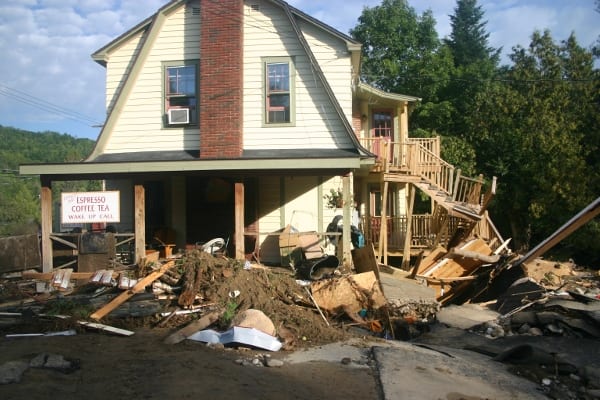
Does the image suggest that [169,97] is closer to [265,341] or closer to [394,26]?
[265,341]

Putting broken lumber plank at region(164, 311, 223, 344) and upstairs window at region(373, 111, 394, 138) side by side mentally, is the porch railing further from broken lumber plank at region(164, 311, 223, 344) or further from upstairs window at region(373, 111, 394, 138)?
broken lumber plank at region(164, 311, 223, 344)

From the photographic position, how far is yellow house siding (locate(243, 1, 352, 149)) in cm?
1324

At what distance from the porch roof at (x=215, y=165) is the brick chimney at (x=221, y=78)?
59 cm

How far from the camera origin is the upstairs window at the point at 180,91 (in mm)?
13445

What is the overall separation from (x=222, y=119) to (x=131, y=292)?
520cm

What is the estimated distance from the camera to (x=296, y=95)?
13.4 meters

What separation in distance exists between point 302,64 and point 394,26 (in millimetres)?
25519

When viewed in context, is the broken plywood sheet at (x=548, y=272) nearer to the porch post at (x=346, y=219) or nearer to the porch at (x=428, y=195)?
the porch at (x=428, y=195)

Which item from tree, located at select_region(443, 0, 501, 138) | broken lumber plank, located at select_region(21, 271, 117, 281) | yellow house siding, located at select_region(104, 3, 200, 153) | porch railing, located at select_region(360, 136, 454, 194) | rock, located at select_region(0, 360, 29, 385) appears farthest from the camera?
tree, located at select_region(443, 0, 501, 138)

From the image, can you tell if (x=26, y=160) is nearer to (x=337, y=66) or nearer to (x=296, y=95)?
(x=296, y=95)

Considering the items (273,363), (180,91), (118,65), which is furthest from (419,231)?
(273,363)

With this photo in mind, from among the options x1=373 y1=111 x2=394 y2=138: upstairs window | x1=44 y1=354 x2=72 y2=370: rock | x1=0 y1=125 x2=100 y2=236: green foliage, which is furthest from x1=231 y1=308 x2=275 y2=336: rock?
x1=0 y1=125 x2=100 y2=236: green foliage

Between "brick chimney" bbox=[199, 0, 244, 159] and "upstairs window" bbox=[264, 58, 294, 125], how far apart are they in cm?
78

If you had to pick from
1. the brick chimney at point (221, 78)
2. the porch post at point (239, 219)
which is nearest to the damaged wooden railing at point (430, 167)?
the brick chimney at point (221, 78)
